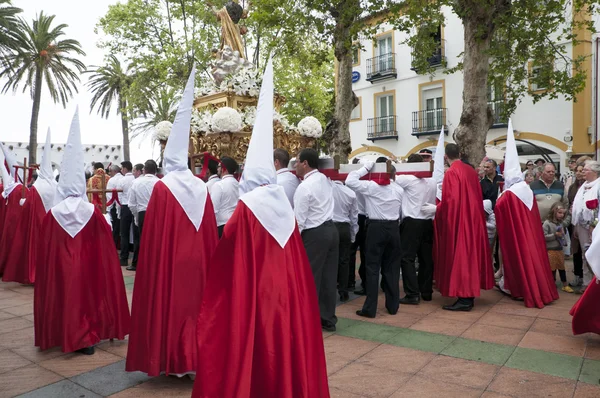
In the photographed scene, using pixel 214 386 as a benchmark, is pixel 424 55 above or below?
above

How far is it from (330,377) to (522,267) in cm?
348

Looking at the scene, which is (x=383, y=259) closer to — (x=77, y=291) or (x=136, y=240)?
(x=77, y=291)

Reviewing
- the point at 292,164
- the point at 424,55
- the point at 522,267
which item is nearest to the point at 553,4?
the point at 424,55

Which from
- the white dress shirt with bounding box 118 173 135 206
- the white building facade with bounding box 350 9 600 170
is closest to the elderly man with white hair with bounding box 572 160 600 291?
the white dress shirt with bounding box 118 173 135 206

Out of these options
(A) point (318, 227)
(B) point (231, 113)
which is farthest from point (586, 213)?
(B) point (231, 113)

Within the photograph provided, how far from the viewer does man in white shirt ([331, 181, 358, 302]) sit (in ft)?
21.5

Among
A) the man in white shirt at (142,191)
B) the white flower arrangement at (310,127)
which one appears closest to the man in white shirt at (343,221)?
the white flower arrangement at (310,127)

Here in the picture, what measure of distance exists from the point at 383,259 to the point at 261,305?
3385 mm

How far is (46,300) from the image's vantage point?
4.87 meters

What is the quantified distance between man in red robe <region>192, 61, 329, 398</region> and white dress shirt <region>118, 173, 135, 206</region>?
7333 millimetres

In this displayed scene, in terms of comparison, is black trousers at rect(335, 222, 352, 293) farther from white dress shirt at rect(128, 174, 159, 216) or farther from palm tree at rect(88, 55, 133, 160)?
palm tree at rect(88, 55, 133, 160)

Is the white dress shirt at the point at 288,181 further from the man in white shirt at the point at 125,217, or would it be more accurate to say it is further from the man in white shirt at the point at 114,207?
the man in white shirt at the point at 114,207

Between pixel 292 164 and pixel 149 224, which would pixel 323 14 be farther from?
pixel 149 224

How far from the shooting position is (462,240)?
249 inches
